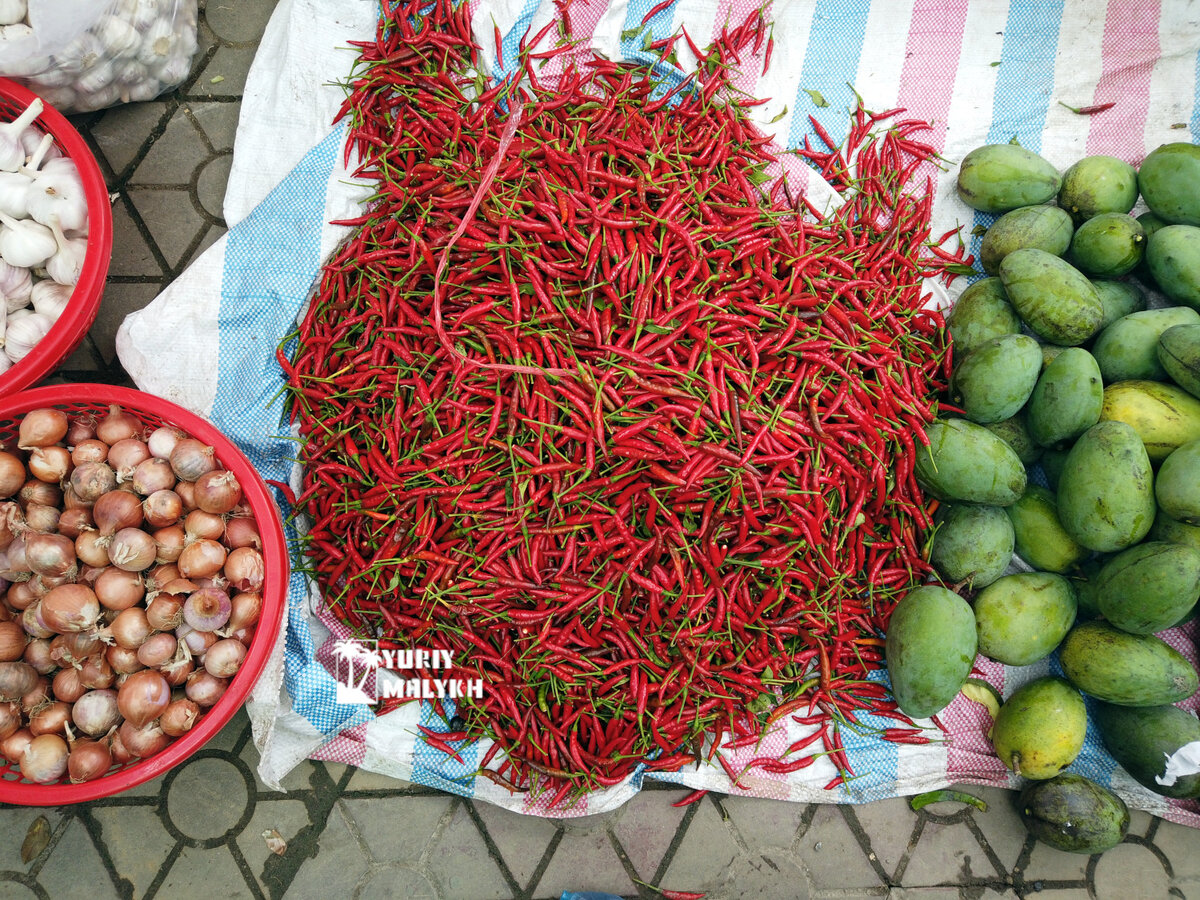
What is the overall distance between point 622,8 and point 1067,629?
2373 mm

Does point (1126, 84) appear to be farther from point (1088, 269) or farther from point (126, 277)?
point (126, 277)

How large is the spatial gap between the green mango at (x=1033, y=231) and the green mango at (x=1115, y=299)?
0.54ft

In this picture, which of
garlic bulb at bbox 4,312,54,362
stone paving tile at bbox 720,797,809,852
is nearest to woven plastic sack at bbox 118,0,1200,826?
stone paving tile at bbox 720,797,809,852

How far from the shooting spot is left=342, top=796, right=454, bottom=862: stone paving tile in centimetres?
233

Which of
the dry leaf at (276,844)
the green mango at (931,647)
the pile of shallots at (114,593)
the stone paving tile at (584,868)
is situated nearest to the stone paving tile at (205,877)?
the dry leaf at (276,844)

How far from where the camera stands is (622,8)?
2.52 m

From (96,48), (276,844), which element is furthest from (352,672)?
(96,48)

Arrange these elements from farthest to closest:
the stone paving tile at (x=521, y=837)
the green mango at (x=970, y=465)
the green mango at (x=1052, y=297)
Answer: the stone paving tile at (x=521, y=837) → the green mango at (x=1052, y=297) → the green mango at (x=970, y=465)

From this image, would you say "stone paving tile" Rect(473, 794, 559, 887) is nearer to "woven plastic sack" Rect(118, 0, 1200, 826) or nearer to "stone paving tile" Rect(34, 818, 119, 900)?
"woven plastic sack" Rect(118, 0, 1200, 826)

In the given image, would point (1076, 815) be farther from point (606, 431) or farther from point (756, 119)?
point (756, 119)

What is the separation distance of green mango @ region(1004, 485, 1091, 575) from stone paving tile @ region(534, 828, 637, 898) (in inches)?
Answer: 60.4

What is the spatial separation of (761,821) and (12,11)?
3244 millimetres

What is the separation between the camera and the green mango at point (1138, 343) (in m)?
2.17

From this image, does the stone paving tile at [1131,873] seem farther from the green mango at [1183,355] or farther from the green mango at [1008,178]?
the green mango at [1008,178]
